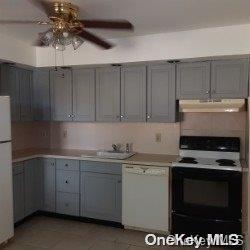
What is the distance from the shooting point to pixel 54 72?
4.17 m

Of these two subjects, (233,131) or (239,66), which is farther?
(233,131)

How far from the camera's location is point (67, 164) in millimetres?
3846

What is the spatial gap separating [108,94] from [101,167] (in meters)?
1.01

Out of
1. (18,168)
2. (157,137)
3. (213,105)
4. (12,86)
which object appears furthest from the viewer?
(157,137)

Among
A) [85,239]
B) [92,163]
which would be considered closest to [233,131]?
[92,163]

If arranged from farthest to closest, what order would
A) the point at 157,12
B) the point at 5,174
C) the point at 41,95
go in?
the point at 41,95 → the point at 5,174 → the point at 157,12

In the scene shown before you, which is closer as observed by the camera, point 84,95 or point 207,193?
point 207,193

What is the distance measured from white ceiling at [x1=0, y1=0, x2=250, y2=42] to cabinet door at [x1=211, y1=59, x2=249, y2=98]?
1.54 feet

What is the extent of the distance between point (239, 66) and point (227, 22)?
54cm

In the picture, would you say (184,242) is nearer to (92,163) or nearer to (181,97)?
(92,163)

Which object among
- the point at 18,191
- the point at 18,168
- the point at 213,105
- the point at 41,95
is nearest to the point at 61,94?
the point at 41,95

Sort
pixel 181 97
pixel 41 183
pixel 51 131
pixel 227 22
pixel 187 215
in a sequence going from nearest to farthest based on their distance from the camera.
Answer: pixel 227 22, pixel 187 215, pixel 181 97, pixel 41 183, pixel 51 131

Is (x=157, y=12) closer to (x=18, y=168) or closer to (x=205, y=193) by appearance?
(x=205, y=193)

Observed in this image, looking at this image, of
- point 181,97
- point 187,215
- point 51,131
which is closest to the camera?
point 187,215
